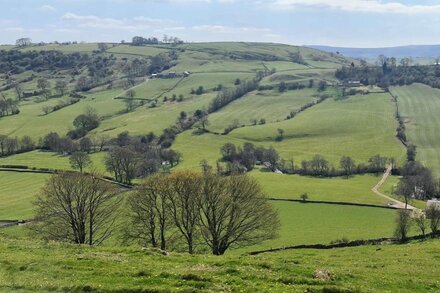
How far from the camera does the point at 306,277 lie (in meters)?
25.9

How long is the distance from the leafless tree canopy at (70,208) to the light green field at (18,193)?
93.8ft

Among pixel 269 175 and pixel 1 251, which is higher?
pixel 1 251

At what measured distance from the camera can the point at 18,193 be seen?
360 feet

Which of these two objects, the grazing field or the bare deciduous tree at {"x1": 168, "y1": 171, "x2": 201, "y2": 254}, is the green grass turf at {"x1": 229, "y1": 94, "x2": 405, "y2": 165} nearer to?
the grazing field

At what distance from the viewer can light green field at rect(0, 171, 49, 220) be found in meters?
92.6

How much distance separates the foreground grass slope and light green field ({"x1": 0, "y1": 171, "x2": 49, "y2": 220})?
185ft

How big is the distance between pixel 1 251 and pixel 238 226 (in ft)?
90.8

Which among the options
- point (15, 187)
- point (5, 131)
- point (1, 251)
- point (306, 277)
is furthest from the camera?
point (5, 131)

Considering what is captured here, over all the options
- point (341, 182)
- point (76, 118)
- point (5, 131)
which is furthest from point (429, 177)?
point (5, 131)

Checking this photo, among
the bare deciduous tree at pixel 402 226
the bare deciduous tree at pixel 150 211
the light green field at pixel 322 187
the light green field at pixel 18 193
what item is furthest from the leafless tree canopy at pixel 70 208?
the light green field at pixel 322 187

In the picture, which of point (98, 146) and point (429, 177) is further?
point (98, 146)

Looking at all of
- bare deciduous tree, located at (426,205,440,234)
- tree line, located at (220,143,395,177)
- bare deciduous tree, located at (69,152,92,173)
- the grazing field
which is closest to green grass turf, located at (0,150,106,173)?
bare deciduous tree, located at (69,152,92,173)

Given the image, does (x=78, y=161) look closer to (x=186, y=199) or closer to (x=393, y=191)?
(x=393, y=191)

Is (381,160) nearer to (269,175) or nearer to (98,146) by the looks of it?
(269,175)
